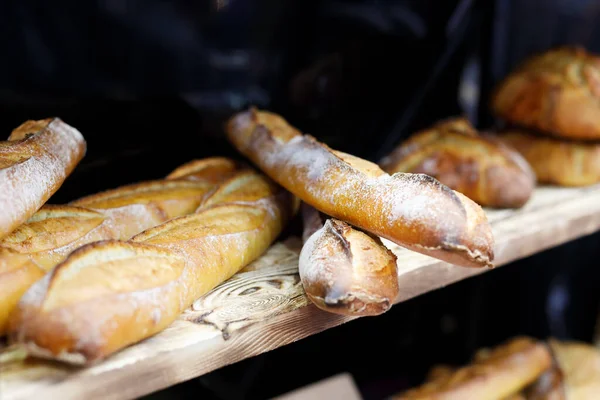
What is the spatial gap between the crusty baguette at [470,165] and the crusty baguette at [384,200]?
1.23 ft

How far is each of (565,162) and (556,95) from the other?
19 cm

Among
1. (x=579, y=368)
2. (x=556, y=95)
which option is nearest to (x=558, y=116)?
(x=556, y=95)

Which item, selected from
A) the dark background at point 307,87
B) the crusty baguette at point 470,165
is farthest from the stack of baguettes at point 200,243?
the crusty baguette at point 470,165

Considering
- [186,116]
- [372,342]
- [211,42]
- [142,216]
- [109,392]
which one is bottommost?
[372,342]

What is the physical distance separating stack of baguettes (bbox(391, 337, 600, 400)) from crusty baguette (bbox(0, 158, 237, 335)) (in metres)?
0.86

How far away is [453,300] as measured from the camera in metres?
1.95

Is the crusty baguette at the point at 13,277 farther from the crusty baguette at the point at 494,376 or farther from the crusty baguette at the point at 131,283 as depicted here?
the crusty baguette at the point at 494,376

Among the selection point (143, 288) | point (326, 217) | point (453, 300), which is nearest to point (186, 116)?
point (326, 217)

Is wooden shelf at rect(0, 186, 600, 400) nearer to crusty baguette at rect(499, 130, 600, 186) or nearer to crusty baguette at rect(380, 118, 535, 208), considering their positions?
crusty baguette at rect(380, 118, 535, 208)

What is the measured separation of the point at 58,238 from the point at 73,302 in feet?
0.77

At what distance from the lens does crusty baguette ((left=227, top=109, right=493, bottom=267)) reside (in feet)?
2.56

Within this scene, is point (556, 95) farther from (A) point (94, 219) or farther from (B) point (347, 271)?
(A) point (94, 219)

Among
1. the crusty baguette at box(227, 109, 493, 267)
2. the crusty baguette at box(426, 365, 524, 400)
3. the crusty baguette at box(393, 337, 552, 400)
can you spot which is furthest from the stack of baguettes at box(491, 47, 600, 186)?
the crusty baguette at box(227, 109, 493, 267)

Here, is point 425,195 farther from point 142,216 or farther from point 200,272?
point 142,216
